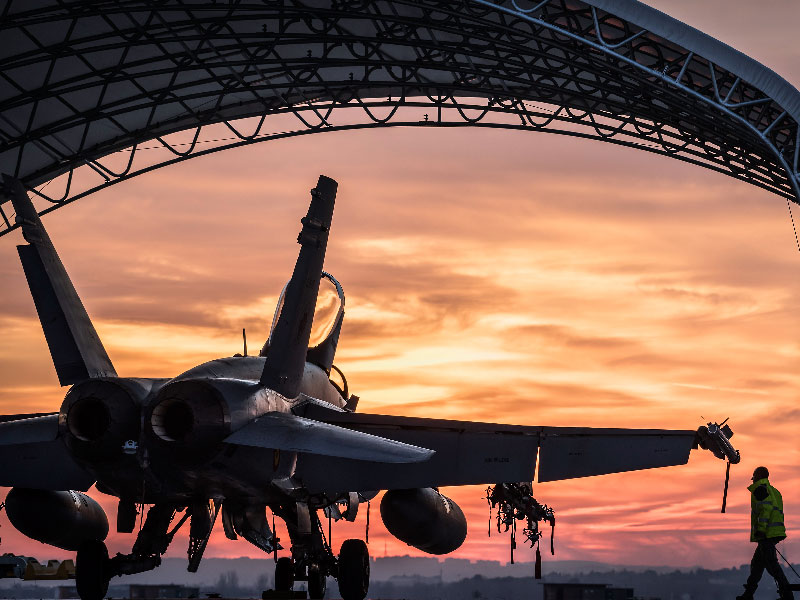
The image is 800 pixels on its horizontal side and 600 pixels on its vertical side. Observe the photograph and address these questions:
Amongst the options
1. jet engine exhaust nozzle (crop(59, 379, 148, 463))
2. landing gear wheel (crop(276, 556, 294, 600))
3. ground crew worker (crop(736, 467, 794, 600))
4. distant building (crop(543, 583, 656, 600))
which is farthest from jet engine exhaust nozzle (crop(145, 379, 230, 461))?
distant building (crop(543, 583, 656, 600))

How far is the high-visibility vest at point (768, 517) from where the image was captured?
54.3ft

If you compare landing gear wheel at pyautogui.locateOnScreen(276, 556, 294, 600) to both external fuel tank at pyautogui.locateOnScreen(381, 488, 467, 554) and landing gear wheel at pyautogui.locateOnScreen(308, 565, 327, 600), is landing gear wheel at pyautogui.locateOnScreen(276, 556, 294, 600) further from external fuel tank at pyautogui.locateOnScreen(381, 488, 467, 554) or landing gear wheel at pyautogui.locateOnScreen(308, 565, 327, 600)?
external fuel tank at pyautogui.locateOnScreen(381, 488, 467, 554)

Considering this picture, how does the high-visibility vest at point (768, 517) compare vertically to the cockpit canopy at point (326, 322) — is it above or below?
below

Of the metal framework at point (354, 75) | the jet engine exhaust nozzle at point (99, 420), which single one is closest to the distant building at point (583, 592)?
the metal framework at point (354, 75)

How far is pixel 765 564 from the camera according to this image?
16.7m

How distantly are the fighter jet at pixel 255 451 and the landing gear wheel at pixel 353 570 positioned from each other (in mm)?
24

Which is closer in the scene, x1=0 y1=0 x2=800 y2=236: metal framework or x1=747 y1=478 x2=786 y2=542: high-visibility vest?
x1=747 y1=478 x2=786 y2=542: high-visibility vest

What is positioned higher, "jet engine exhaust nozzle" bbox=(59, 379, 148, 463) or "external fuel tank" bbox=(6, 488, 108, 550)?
"jet engine exhaust nozzle" bbox=(59, 379, 148, 463)

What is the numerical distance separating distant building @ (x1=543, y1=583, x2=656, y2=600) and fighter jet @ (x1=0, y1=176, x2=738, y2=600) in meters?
22.0

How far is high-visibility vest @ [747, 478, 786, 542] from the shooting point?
16.5 meters

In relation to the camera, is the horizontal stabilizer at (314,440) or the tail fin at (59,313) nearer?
the horizontal stabilizer at (314,440)

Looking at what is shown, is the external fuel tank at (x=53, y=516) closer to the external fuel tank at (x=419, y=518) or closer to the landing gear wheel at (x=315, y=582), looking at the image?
the landing gear wheel at (x=315, y=582)

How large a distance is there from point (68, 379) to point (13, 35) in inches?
632

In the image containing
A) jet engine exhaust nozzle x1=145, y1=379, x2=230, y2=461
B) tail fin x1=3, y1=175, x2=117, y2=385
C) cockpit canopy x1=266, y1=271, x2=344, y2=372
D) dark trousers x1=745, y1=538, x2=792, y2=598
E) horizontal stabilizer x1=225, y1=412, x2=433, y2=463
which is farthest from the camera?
cockpit canopy x1=266, y1=271, x2=344, y2=372
